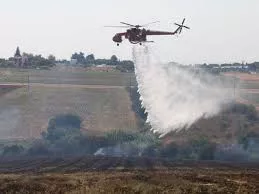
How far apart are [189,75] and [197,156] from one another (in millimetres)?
29995

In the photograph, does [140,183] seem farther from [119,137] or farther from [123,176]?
[119,137]

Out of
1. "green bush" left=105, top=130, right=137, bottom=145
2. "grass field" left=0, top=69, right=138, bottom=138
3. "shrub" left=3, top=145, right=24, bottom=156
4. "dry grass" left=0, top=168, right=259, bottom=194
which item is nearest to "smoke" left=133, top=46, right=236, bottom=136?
"green bush" left=105, top=130, right=137, bottom=145

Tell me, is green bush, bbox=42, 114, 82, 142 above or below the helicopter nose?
below

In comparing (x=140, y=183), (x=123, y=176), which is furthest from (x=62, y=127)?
(x=140, y=183)

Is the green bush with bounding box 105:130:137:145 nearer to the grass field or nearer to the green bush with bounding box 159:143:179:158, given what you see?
the green bush with bounding box 159:143:179:158

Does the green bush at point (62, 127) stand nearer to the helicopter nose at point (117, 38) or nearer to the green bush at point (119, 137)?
the green bush at point (119, 137)

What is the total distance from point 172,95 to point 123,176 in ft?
127

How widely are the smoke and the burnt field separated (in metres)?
13.7

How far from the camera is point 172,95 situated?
84250 mm

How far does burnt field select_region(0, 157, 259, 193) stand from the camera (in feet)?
129

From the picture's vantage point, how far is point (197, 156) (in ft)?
236

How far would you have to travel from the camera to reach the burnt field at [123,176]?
39.4 m

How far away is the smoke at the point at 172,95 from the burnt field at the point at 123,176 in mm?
13693

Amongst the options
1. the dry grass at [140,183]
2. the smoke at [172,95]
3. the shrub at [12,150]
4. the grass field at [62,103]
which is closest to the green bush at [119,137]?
the smoke at [172,95]
